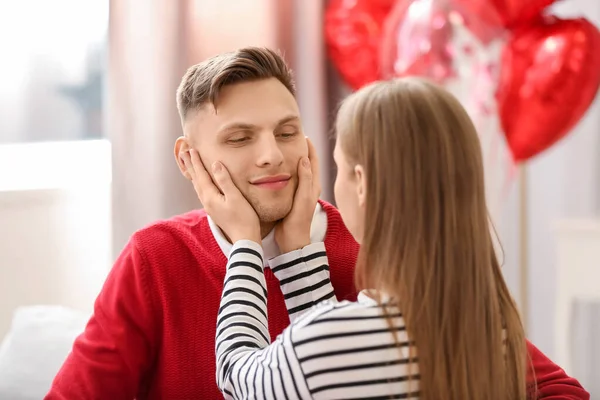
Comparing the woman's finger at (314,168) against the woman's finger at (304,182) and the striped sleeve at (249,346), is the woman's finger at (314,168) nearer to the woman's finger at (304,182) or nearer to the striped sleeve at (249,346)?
the woman's finger at (304,182)

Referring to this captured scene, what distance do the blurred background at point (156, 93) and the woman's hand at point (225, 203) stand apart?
1133 millimetres

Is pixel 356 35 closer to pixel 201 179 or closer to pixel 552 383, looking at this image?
pixel 201 179

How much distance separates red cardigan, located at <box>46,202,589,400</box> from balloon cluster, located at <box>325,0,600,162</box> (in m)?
1.17

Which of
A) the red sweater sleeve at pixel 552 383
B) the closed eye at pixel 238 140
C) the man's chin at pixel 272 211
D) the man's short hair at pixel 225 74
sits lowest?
the red sweater sleeve at pixel 552 383

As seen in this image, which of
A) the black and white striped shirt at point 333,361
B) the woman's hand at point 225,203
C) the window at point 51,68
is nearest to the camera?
the black and white striped shirt at point 333,361

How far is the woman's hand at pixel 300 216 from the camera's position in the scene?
1.49 meters

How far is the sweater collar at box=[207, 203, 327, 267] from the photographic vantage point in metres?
1.55

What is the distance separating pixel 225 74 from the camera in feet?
4.97

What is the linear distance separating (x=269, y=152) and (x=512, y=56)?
53.9 inches

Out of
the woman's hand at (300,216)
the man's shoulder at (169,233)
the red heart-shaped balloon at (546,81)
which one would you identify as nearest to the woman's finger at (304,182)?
the woman's hand at (300,216)

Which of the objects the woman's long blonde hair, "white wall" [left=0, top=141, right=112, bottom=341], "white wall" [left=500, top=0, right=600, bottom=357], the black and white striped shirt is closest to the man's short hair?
the woman's long blonde hair

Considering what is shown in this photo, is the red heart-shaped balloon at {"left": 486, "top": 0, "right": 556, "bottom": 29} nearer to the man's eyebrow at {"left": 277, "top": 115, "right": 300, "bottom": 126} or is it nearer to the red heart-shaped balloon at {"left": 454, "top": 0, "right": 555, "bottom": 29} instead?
the red heart-shaped balloon at {"left": 454, "top": 0, "right": 555, "bottom": 29}

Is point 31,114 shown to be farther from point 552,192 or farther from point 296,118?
point 552,192

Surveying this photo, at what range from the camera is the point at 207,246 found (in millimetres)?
1602
